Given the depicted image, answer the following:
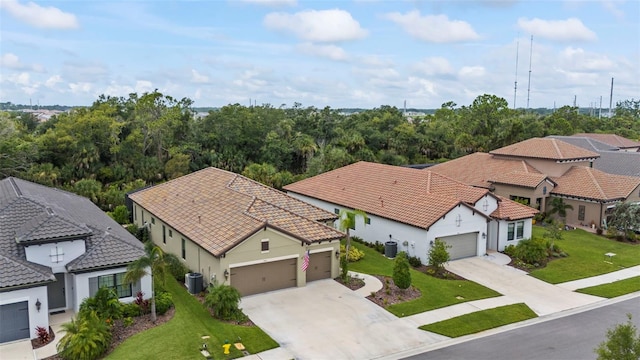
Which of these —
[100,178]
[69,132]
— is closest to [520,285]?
[100,178]

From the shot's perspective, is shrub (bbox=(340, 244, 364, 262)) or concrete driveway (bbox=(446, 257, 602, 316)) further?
shrub (bbox=(340, 244, 364, 262))

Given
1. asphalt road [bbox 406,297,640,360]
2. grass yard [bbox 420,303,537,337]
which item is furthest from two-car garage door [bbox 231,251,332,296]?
asphalt road [bbox 406,297,640,360]

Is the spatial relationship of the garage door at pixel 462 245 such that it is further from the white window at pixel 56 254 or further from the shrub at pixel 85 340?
the white window at pixel 56 254

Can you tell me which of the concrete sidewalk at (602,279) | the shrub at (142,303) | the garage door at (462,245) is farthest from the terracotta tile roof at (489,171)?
the shrub at (142,303)

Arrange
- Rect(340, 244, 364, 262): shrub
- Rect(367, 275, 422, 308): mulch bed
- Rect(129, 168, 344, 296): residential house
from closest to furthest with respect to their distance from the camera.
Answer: Rect(367, 275, 422, 308): mulch bed → Rect(129, 168, 344, 296): residential house → Rect(340, 244, 364, 262): shrub

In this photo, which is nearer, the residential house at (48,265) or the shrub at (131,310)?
the residential house at (48,265)

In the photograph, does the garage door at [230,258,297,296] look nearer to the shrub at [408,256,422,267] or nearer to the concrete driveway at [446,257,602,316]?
the shrub at [408,256,422,267]
